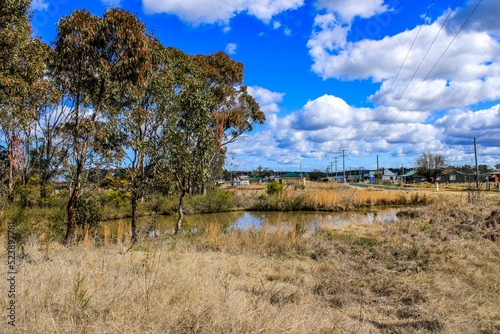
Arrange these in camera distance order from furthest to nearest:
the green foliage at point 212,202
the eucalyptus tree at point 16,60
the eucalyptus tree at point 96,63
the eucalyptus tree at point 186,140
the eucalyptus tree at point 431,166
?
the eucalyptus tree at point 431,166 < the green foliage at point 212,202 < the eucalyptus tree at point 186,140 < the eucalyptus tree at point 96,63 < the eucalyptus tree at point 16,60

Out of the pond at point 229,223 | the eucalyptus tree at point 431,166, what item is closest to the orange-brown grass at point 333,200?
the pond at point 229,223

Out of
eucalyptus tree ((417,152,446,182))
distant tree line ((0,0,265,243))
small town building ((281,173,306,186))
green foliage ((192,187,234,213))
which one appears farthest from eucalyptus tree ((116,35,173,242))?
eucalyptus tree ((417,152,446,182))

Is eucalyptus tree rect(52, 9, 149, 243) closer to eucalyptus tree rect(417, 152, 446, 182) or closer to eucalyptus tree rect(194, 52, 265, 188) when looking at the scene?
eucalyptus tree rect(194, 52, 265, 188)

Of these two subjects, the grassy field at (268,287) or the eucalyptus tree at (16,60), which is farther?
the eucalyptus tree at (16,60)

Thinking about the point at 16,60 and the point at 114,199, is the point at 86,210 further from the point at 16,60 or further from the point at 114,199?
the point at 114,199

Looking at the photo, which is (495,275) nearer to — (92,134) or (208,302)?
(208,302)

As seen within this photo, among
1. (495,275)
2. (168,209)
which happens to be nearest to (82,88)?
(495,275)

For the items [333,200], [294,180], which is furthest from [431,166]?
[333,200]

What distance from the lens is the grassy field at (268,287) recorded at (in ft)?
10.4

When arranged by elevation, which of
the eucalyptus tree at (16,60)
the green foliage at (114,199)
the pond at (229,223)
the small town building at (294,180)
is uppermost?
the eucalyptus tree at (16,60)

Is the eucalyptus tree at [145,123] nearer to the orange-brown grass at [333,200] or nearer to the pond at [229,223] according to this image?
the pond at [229,223]

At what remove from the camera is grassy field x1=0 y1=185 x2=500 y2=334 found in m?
3.18

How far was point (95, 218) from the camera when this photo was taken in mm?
11664

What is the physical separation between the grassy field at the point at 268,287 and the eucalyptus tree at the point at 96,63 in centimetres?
324
